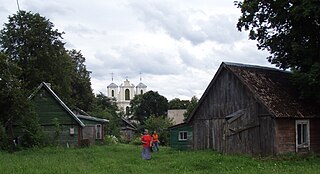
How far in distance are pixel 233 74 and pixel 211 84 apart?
255cm

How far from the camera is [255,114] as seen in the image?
29156mm

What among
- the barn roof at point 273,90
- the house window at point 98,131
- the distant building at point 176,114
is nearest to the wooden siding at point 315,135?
the barn roof at point 273,90

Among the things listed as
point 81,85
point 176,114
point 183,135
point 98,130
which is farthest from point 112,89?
point 183,135

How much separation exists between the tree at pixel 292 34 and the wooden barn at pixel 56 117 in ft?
63.3

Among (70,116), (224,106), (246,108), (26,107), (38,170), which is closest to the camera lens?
(38,170)

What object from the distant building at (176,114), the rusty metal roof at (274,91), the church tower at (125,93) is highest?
the church tower at (125,93)

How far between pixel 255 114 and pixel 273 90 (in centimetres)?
216

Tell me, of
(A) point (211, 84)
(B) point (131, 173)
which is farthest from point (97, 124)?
(B) point (131, 173)

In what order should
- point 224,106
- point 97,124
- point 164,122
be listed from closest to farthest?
1. point 224,106
2. point 97,124
3. point 164,122

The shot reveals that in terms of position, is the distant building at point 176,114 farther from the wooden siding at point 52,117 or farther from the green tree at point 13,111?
the green tree at point 13,111

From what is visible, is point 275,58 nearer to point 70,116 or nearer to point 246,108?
point 246,108

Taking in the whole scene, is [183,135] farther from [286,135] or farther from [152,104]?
[152,104]

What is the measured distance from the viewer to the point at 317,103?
→ 1203 inches

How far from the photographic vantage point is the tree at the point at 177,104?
388 ft
